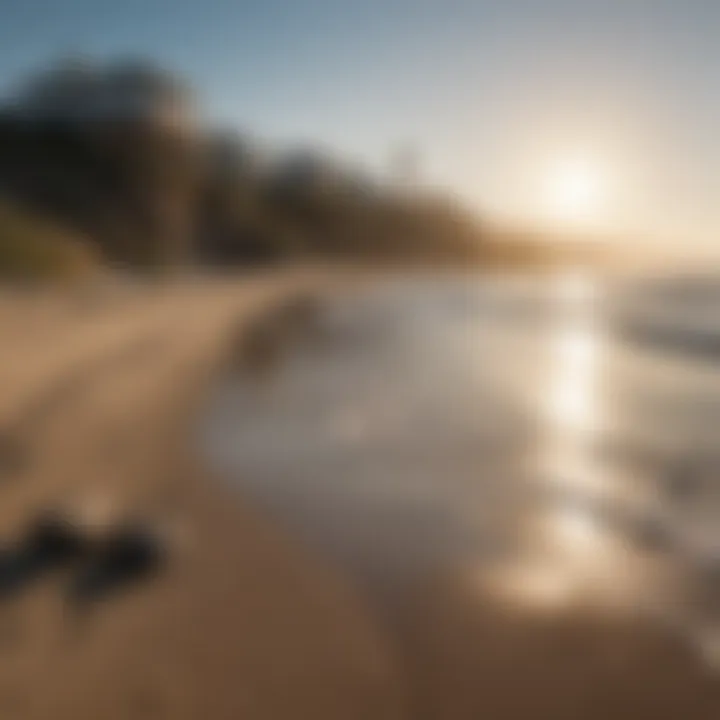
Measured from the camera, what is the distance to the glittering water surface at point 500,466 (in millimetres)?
5547

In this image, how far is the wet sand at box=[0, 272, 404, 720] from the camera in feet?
13.0

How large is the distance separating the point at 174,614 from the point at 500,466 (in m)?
4.38

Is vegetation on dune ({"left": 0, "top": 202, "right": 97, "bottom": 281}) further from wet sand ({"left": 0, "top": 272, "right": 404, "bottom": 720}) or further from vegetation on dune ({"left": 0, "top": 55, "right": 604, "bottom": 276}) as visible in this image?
wet sand ({"left": 0, "top": 272, "right": 404, "bottom": 720})

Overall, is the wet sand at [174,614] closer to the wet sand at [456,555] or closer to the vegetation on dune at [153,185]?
the wet sand at [456,555]

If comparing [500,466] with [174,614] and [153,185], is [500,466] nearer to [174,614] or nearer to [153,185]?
[174,614]

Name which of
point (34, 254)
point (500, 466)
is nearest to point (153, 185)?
point (34, 254)

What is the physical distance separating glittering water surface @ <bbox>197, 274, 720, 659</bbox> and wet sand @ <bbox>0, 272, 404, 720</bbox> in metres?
0.54

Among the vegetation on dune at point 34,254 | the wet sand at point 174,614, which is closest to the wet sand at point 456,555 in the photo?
the wet sand at point 174,614

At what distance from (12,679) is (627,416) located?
8.77 meters

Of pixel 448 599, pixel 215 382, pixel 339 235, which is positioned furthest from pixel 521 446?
pixel 339 235

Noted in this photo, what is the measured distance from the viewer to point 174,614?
4.68 meters

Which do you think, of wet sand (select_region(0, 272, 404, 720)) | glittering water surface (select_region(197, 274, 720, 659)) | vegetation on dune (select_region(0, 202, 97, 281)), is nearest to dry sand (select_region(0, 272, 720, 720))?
wet sand (select_region(0, 272, 404, 720))

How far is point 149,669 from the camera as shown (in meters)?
4.16

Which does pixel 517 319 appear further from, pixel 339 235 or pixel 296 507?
pixel 339 235
